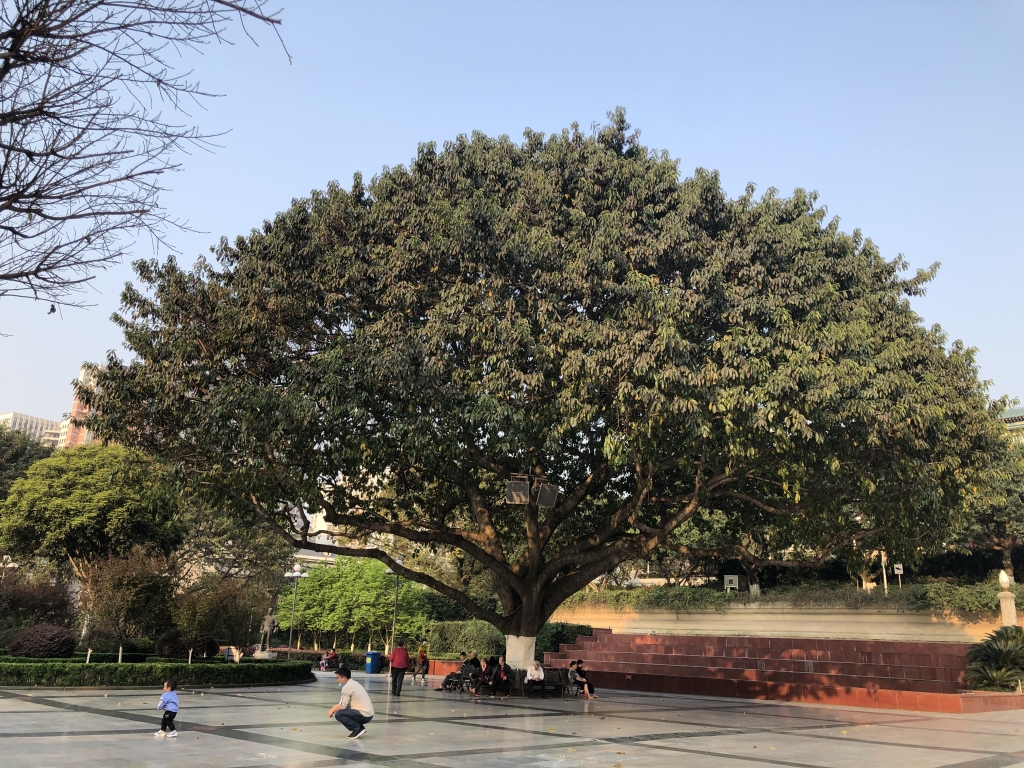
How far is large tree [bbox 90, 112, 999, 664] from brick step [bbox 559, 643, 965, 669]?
5884 millimetres

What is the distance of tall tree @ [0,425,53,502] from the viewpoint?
135ft

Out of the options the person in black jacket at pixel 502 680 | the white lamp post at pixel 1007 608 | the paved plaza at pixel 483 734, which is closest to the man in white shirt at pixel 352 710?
the paved plaza at pixel 483 734

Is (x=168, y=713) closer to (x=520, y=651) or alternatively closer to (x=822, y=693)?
(x=520, y=651)

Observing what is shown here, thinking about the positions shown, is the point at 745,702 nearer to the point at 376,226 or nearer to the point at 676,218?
the point at 676,218

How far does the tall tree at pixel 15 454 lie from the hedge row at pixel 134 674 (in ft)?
84.2

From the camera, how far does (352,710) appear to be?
11.5 metres

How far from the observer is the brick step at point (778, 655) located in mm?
22672

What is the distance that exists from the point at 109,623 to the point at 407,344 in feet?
39.7

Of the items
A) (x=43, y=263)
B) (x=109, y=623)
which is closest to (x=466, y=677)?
(x=109, y=623)

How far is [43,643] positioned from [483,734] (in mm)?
14423

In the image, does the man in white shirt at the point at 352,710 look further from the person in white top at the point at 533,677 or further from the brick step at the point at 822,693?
the brick step at the point at 822,693

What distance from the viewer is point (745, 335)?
48.4 feet

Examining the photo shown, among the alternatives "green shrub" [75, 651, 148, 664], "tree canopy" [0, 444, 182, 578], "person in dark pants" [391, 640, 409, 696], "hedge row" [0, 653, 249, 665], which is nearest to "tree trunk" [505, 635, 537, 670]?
"person in dark pants" [391, 640, 409, 696]

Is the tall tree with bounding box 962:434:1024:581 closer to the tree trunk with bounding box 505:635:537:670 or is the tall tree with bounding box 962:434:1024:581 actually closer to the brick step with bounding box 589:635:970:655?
the brick step with bounding box 589:635:970:655
